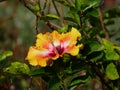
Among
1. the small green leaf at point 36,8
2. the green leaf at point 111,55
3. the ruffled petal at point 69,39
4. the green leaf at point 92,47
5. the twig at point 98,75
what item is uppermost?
the small green leaf at point 36,8

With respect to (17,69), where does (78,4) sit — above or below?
above

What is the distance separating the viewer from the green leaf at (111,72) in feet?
4.71

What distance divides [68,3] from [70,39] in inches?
8.7

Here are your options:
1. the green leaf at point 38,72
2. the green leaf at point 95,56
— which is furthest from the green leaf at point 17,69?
the green leaf at point 95,56

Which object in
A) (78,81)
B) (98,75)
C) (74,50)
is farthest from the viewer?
(98,75)

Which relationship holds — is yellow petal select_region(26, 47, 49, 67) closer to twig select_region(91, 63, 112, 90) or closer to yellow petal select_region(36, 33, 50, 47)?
yellow petal select_region(36, 33, 50, 47)

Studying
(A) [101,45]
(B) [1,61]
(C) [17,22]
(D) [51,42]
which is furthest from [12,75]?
(C) [17,22]

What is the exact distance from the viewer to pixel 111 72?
57.1 inches

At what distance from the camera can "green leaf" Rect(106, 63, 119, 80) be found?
1.44m

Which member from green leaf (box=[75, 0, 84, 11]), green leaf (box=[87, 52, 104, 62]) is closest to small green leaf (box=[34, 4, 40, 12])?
green leaf (box=[75, 0, 84, 11])

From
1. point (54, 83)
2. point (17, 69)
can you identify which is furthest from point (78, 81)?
point (17, 69)

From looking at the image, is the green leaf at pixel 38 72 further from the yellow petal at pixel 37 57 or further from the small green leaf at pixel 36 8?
the small green leaf at pixel 36 8

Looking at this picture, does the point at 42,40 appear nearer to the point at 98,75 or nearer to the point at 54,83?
the point at 54,83

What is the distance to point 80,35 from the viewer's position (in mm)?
1359
